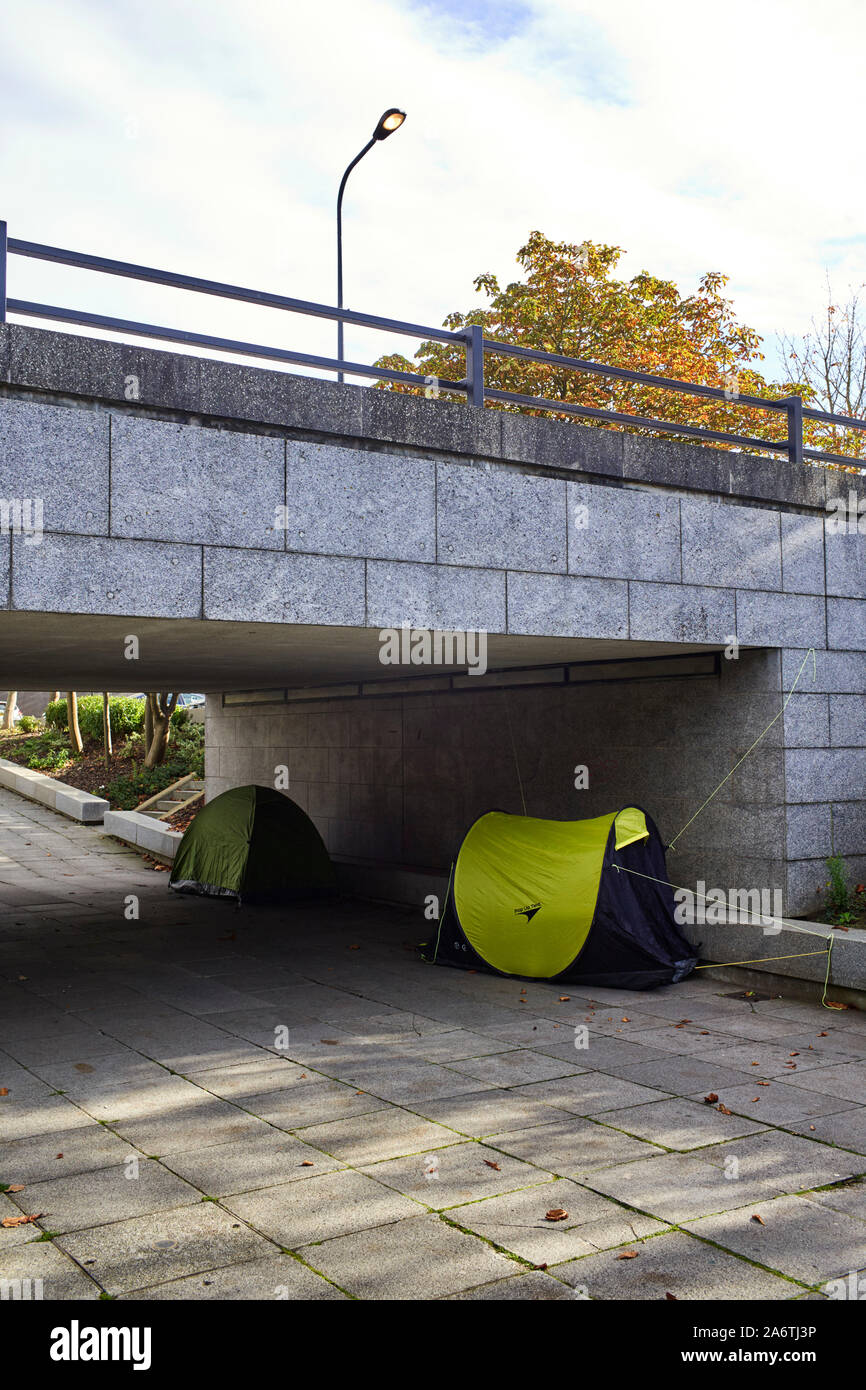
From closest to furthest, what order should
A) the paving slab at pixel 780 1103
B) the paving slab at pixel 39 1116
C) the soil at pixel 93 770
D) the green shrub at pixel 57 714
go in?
the paving slab at pixel 39 1116 → the paving slab at pixel 780 1103 → the soil at pixel 93 770 → the green shrub at pixel 57 714

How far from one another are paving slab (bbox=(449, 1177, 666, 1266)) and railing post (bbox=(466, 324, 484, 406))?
5381 mm

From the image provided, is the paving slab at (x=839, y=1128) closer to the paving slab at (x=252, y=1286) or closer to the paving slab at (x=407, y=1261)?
the paving slab at (x=407, y=1261)

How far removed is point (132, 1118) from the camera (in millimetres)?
6027

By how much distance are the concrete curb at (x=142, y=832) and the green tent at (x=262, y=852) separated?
8.85 ft

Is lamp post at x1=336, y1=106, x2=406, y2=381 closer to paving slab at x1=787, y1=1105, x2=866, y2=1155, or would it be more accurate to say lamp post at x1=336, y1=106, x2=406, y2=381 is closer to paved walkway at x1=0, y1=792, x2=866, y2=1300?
paved walkway at x1=0, y1=792, x2=866, y2=1300

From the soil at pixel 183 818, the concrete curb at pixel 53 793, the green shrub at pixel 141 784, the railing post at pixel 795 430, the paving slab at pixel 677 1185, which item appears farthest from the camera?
the green shrub at pixel 141 784

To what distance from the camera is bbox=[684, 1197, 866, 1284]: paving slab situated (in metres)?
4.26

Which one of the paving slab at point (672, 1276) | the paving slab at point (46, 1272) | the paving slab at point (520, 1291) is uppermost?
the paving slab at point (520, 1291)

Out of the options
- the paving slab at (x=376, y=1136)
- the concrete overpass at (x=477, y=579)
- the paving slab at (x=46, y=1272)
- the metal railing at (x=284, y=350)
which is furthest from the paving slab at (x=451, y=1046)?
the metal railing at (x=284, y=350)

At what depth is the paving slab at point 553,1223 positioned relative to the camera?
14.4 feet

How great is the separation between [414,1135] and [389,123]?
12672 millimetres

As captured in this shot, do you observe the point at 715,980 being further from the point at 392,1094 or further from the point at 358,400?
the point at 358,400

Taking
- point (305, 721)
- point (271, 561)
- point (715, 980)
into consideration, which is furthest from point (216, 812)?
point (271, 561)
